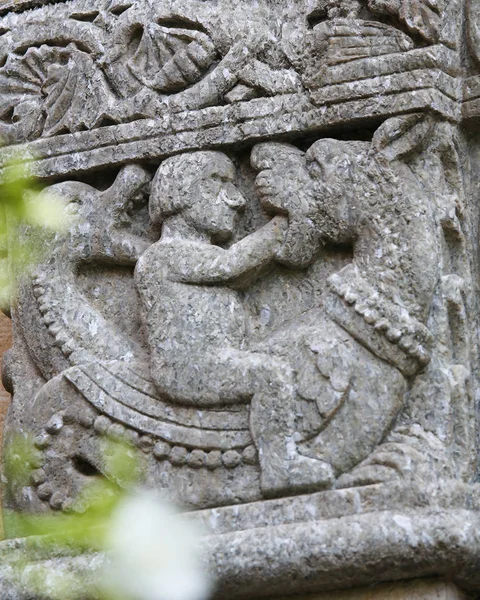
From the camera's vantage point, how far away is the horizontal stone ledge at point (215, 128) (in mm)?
3836

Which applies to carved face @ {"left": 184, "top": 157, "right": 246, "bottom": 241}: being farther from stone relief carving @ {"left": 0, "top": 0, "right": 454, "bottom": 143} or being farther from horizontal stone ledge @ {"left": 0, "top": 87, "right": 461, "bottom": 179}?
stone relief carving @ {"left": 0, "top": 0, "right": 454, "bottom": 143}

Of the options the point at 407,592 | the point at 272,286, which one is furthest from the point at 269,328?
the point at 407,592

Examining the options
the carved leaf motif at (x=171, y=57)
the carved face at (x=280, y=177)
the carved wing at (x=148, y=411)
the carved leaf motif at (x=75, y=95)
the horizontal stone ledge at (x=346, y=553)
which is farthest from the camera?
the carved leaf motif at (x=75, y=95)

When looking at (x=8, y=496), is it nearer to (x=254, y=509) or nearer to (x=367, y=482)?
(x=254, y=509)

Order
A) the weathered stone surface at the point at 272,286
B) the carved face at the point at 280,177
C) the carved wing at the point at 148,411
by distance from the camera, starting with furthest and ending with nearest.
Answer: the carved face at the point at 280,177 → the carved wing at the point at 148,411 → the weathered stone surface at the point at 272,286

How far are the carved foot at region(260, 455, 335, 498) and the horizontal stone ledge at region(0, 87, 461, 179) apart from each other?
0.91 m

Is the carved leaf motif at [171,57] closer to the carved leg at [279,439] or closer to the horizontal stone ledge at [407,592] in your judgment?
the carved leg at [279,439]

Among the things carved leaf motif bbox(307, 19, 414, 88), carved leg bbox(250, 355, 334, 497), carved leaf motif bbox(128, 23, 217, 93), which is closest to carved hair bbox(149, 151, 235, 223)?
carved leaf motif bbox(128, 23, 217, 93)

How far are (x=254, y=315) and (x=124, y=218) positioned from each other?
0.49 metres

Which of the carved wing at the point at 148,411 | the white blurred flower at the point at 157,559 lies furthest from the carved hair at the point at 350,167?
the white blurred flower at the point at 157,559

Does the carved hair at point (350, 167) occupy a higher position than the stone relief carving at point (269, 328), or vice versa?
the carved hair at point (350, 167)

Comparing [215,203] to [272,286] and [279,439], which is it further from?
[279,439]

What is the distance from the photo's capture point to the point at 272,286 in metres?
3.94

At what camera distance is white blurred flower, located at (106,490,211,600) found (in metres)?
Answer: 3.65
